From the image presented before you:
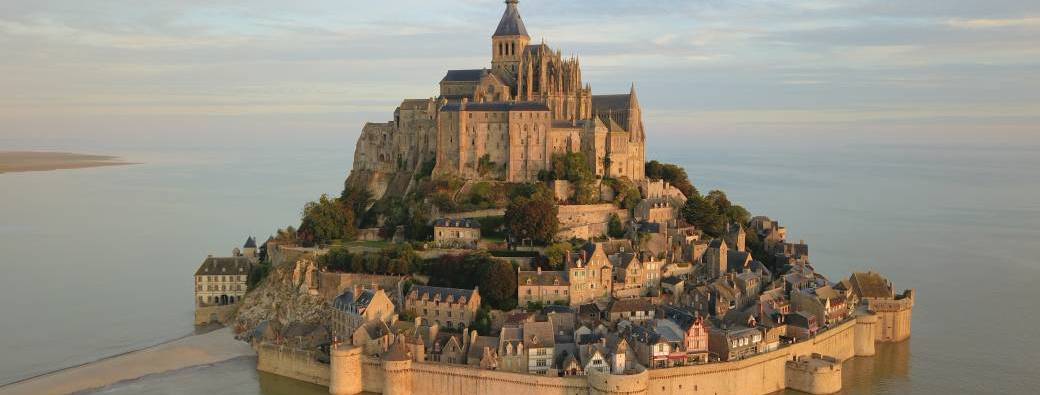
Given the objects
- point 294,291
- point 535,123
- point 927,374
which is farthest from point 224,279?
point 927,374

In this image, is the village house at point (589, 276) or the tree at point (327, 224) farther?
the tree at point (327, 224)

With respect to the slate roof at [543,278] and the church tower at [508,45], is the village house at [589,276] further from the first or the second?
the church tower at [508,45]

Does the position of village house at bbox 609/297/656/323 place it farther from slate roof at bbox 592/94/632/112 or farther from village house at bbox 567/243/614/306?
slate roof at bbox 592/94/632/112

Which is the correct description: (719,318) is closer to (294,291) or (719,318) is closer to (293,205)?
(294,291)

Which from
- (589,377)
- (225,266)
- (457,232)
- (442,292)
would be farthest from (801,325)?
(225,266)

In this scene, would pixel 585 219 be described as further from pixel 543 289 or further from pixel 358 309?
pixel 358 309

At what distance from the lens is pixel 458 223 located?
40125 millimetres

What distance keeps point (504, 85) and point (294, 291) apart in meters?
16.3

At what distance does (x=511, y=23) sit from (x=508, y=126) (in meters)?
8.83

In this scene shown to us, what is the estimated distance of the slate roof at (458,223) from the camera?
40.0 m

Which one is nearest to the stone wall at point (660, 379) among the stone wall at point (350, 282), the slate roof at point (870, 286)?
the stone wall at point (350, 282)

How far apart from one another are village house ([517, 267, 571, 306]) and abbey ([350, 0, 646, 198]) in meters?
10.4

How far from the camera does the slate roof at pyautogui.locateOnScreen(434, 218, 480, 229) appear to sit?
3997 centimetres

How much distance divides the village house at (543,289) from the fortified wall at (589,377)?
622 centimetres
